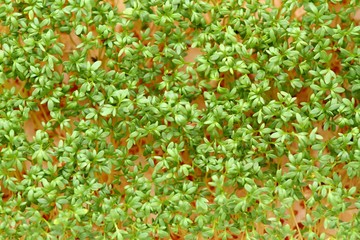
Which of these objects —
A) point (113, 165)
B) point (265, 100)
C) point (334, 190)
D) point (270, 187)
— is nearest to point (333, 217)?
point (334, 190)

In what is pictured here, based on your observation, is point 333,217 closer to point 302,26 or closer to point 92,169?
point 302,26

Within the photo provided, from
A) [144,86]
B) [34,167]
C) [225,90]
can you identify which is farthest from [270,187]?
[34,167]

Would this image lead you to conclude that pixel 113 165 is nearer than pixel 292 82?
No

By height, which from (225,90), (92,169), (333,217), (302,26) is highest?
(302,26)

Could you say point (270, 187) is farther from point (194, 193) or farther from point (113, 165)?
point (113, 165)

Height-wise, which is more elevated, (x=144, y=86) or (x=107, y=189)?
(x=144, y=86)

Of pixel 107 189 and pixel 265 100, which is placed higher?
pixel 265 100
